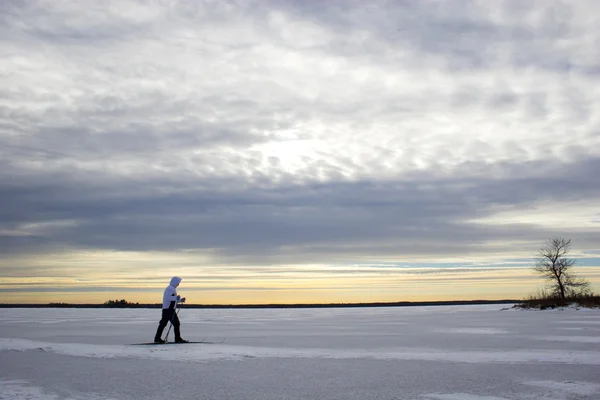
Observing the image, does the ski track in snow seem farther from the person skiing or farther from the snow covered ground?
the person skiing

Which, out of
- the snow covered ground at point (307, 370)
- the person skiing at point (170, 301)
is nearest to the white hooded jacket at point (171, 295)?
the person skiing at point (170, 301)

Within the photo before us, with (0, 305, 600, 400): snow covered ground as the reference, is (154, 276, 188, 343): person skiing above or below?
above

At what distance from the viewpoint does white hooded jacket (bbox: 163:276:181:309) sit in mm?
16484

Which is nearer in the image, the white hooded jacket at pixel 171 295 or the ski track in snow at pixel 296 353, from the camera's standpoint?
the ski track in snow at pixel 296 353

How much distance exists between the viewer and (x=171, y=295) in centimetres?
1659

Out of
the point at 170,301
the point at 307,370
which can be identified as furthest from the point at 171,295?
the point at 307,370

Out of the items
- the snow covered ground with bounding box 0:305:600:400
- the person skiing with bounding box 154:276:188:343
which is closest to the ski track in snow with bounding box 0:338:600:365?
the snow covered ground with bounding box 0:305:600:400

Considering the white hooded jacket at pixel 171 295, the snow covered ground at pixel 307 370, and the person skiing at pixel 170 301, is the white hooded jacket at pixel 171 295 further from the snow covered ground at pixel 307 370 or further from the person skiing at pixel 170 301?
the snow covered ground at pixel 307 370

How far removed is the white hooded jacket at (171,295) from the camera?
1648 centimetres

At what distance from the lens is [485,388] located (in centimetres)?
904

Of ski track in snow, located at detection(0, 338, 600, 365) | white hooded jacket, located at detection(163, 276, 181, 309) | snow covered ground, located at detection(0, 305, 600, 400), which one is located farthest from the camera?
white hooded jacket, located at detection(163, 276, 181, 309)

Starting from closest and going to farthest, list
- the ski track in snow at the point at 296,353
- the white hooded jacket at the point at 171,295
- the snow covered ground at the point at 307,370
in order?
the snow covered ground at the point at 307,370 → the ski track in snow at the point at 296,353 → the white hooded jacket at the point at 171,295

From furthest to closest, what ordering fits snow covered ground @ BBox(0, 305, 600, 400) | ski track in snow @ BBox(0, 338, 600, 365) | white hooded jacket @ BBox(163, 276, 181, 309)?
white hooded jacket @ BBox(163, 276, 181, 309) < ski track in snow @ BBox(0, 338, 600, 365) < snow covered ground @ BBox(0, 305, 600, 400)

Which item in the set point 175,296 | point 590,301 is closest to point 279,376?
point 175,296
